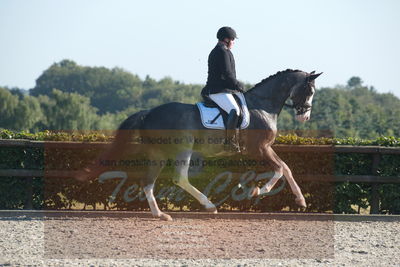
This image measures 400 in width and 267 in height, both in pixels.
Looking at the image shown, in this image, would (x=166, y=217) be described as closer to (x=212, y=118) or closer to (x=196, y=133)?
(x=196, y=133)

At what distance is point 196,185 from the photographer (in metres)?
10.8

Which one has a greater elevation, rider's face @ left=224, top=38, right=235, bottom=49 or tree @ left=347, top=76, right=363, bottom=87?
Result: tree @ left=347, top=76, right=363, bottom=87

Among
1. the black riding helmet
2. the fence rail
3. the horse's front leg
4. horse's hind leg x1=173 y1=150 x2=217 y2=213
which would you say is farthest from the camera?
the fence rail

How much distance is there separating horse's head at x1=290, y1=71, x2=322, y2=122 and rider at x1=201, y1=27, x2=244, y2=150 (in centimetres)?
101

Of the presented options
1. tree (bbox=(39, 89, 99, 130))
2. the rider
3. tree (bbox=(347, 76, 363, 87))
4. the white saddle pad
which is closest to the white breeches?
the rider

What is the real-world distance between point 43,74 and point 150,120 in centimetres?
15479

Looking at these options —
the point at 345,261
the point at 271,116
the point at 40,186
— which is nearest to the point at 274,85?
the point at 271,116

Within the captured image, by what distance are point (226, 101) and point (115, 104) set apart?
133201mm

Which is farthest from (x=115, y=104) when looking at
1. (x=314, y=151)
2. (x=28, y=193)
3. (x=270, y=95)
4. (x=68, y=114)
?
(x=270, y=95)

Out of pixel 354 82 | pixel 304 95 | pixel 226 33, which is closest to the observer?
pixel 226 33

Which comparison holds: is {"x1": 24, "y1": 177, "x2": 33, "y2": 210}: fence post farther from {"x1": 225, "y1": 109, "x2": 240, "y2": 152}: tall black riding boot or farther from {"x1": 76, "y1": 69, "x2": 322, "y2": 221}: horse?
{"x1": 225, "y1": 109, "x2": 240, "y2": 152}: tall black riding boot

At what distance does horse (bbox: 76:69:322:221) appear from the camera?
939 cm

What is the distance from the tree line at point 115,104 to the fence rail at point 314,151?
2522 centimetres

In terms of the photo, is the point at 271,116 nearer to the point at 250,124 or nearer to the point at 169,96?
the point at 250,124
